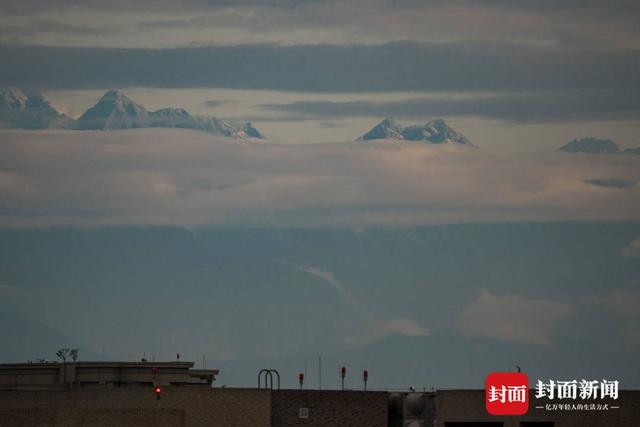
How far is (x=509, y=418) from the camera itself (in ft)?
416

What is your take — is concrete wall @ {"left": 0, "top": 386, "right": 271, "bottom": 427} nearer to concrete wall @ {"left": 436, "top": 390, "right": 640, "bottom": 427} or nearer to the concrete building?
concrete wall @ {"left": 436, "top": 390, "right": 640, "bottom": 427}

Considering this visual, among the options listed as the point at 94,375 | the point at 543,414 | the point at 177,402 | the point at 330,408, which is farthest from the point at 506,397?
the point at 94,375

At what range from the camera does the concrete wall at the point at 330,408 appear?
128250 millimetres

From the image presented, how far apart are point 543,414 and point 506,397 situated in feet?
8.86

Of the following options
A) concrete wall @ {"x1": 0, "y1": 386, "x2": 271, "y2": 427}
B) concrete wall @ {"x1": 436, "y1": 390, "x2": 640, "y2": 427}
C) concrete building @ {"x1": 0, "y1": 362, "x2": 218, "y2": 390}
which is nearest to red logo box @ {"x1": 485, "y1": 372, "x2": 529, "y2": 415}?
concrete wall @ {"x1": 436, "y1": 390, "x2": 640, "y2": 427}

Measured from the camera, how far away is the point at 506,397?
127 m

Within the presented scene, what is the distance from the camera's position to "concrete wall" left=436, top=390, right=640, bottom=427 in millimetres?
126438

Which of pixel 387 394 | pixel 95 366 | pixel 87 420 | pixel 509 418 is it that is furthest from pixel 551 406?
pixel 95 366

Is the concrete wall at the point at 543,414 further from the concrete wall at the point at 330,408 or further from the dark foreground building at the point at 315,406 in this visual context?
the concrete wall at the point at 330,408

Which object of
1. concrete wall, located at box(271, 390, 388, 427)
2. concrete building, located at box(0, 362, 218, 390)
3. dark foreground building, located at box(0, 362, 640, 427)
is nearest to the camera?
dark foreground building, located at box(0, 362, 640, 427)

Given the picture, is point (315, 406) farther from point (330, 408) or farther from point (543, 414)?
point (543, 414)

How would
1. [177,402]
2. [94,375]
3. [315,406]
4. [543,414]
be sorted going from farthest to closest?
1. [94,375]
2. [315,406]
3. [543,414]
4. [177,402]

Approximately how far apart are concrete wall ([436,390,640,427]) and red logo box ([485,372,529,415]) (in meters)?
0.37

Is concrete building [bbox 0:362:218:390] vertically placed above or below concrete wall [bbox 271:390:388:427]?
above
